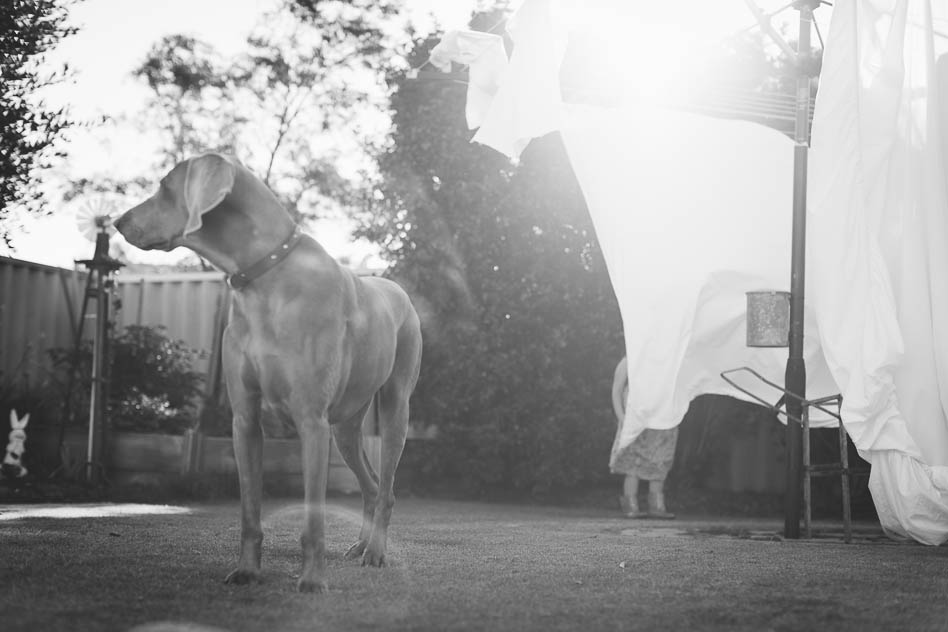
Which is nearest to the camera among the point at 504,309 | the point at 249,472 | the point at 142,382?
the point at 249,472

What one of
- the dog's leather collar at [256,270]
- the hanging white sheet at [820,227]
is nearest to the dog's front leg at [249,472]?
the dog's leather collar at [256,270]

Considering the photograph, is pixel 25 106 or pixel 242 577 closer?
pixel 242 577

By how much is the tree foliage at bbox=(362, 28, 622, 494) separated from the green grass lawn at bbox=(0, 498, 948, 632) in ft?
11.7

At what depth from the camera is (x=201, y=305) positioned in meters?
12.1

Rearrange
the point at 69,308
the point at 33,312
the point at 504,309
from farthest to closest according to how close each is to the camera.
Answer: the point at 33,312 → the point at 69,308 → the point at 504,309

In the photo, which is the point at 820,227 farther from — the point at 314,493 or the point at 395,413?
the point at 314,493

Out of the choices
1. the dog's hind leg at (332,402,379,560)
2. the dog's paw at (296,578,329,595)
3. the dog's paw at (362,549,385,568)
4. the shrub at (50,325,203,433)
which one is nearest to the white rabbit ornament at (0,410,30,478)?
the shrub at (50,325,203,433)

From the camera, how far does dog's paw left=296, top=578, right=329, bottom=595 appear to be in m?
3.34

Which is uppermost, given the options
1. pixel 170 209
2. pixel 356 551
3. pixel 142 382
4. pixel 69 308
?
pixel 69 308

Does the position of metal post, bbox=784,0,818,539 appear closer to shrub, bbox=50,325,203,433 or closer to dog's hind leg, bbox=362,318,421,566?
dog's hind leg, bbox=362,318,421,566

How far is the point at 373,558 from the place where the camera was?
4188 mm

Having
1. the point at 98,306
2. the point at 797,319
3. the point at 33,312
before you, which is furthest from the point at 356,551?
the point at 33,312

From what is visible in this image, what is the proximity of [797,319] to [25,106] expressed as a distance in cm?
544

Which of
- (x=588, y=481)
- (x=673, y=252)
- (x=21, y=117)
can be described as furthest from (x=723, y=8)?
(x=21, y=117)
